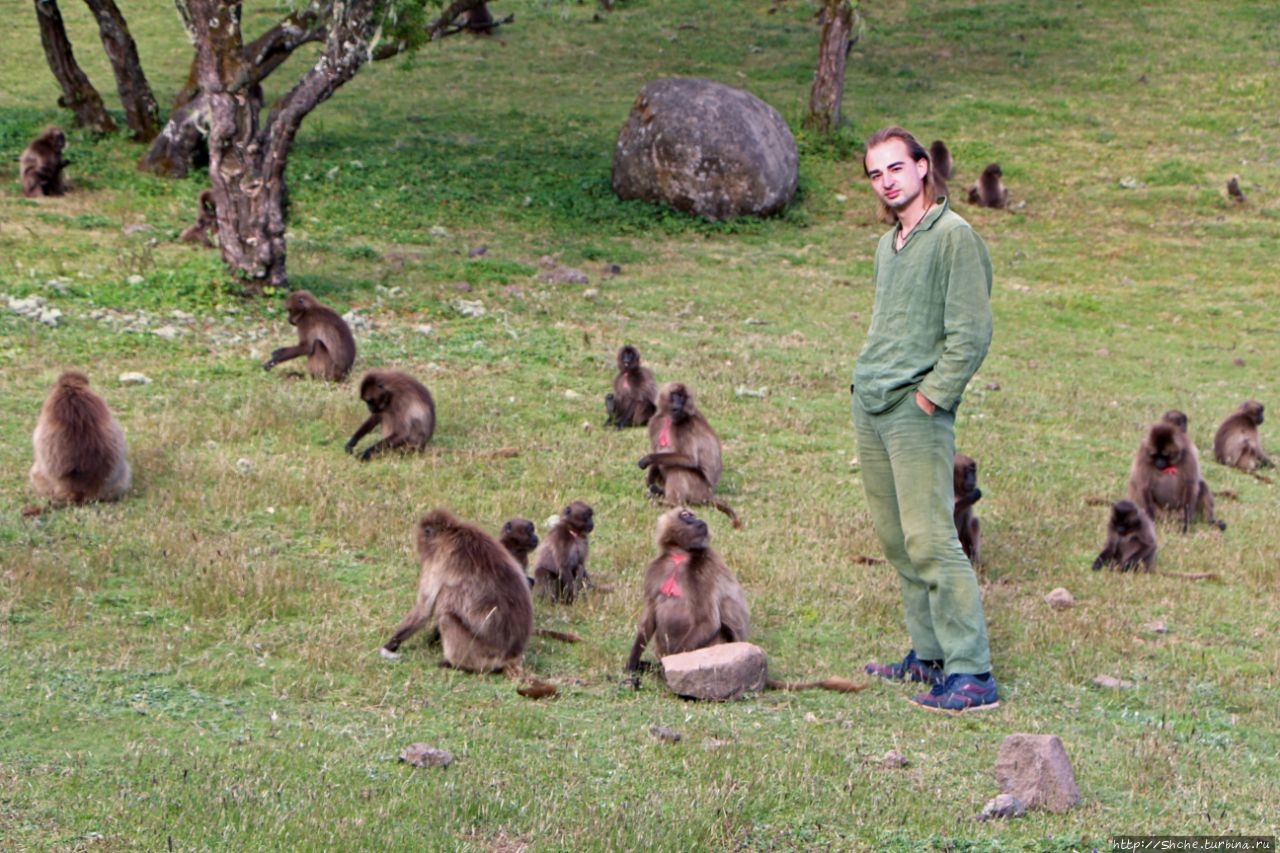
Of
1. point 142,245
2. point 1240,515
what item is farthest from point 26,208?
point 1240,515

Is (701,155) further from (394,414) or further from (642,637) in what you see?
(642,637)

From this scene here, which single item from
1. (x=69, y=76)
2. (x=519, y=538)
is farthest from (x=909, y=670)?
(x=69, y=76)

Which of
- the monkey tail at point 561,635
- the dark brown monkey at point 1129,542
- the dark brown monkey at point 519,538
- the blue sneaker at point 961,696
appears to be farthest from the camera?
the dark brown monkey at point 1129,542

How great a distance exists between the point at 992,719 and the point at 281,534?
5034 mm

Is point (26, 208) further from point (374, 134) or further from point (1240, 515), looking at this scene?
point (1240, 515)

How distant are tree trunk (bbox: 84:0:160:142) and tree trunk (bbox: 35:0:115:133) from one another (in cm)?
48

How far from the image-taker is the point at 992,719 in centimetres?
709

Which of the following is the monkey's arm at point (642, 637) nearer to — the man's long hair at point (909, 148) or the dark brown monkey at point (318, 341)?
the man's long hair at point (909, 148)

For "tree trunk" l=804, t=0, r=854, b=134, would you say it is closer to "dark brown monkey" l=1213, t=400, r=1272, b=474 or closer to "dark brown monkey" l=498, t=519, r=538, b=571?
"dark brown monkey" l=1213, t=400, r=1272, b=474

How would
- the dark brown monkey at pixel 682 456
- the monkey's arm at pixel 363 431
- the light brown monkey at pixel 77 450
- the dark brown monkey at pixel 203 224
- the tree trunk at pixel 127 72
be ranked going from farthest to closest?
the tree trunk at pixel 127 72
the dark brown monkey at pixel 203 224
the monkey's arm at pixel 363 431
the dark brown monkey at pixel 682 456
the light brown monkey at pixel 77 450

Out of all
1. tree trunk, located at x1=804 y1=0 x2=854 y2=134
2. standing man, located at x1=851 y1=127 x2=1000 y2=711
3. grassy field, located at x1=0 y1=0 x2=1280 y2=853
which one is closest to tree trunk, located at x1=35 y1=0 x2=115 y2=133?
grassy field, located at x1=0 y1=0 x2=1280 y2=853

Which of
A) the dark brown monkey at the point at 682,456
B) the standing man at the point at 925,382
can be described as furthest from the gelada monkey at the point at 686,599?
the dark brown monkey at the point at 682,456

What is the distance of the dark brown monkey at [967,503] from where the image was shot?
1009 cm

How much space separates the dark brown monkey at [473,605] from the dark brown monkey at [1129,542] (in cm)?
526
